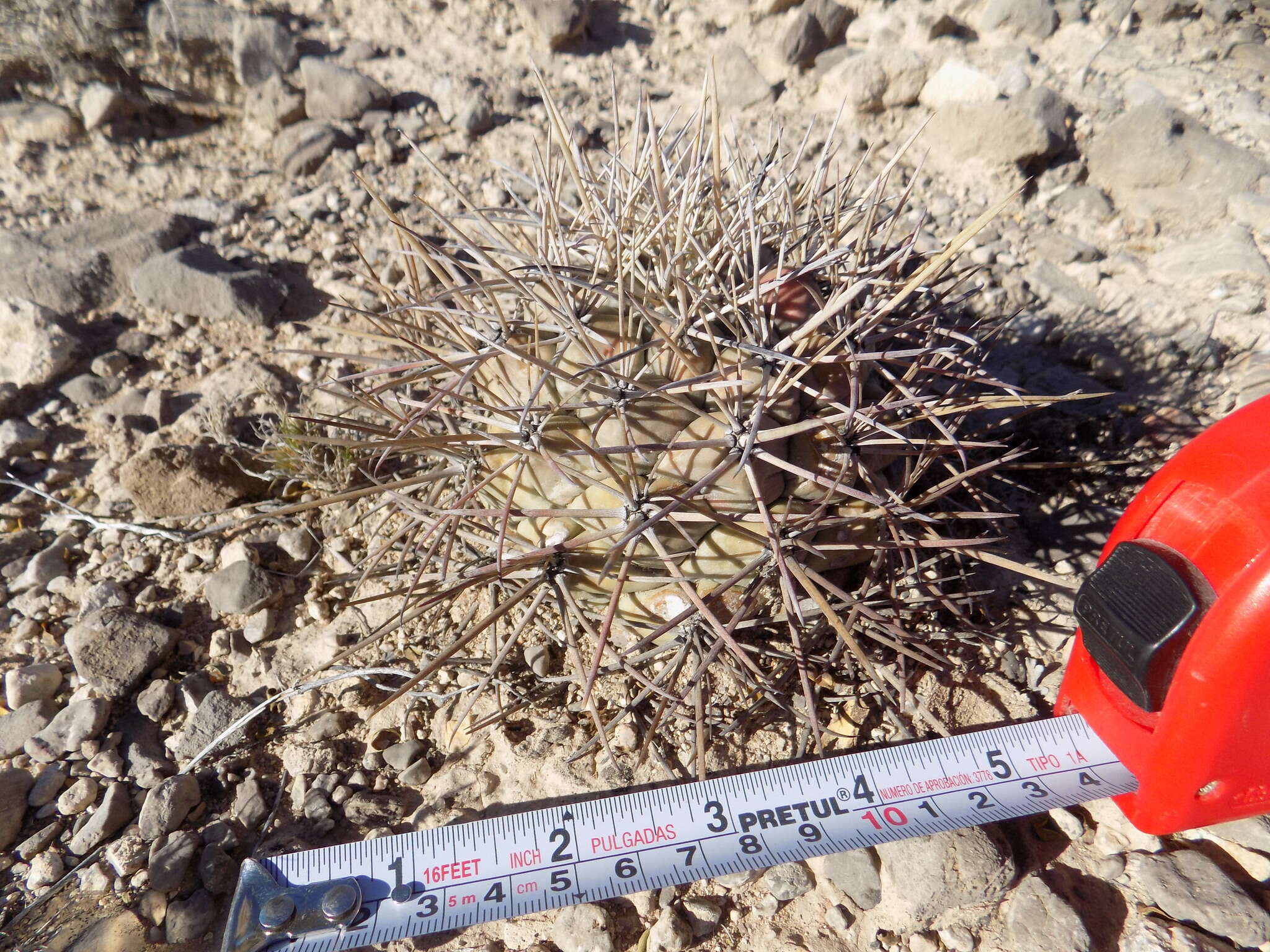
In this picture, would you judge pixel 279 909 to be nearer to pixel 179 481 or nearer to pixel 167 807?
pixel 167 807

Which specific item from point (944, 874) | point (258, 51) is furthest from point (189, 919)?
A: point (258, 51)

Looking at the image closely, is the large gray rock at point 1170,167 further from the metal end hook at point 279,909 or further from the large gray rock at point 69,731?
the large gray rock at point 69,731

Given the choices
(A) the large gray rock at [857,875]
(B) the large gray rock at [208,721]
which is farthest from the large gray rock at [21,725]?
(A) the large gray rock at [857,875]

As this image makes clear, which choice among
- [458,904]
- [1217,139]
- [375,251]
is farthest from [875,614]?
[1217,139]

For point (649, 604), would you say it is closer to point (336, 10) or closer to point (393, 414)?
point (393, 414)

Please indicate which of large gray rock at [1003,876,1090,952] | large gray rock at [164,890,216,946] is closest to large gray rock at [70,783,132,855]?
large gray rock at [164,890,216,946]

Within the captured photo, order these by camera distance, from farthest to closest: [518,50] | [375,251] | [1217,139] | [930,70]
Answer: [518,50] < [930,70] < [375,251] < [1217,139]
